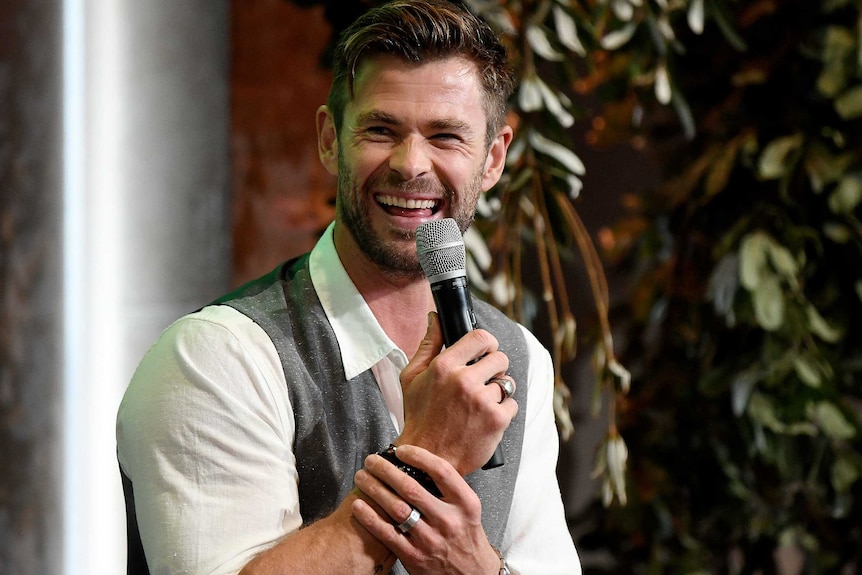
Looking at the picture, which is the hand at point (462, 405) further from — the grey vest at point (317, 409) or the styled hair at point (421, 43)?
the styled hair at point (421, 43)

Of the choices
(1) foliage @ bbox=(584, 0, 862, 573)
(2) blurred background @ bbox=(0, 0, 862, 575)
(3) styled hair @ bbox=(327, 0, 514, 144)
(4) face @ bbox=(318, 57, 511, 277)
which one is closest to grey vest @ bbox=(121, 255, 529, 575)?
(4) face @ bbox=(318, 57, 511, 277)

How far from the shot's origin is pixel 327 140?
125cm

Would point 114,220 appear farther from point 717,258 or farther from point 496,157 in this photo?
point 717,258

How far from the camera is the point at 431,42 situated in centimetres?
113

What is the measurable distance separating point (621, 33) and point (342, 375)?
79 centimetres

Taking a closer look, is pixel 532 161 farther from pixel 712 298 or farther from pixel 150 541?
pixel 150 541

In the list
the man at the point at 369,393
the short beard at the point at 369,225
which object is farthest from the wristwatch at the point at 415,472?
the short beard at the point at 369,225

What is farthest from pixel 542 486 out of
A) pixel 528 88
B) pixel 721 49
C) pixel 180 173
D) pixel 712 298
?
pixel 721 49

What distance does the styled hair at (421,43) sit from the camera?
3.70 feet

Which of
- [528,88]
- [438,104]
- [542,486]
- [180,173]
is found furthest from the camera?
[180,173]

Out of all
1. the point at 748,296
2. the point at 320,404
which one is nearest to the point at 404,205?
the point at 320,404

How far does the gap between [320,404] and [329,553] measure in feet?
0.64

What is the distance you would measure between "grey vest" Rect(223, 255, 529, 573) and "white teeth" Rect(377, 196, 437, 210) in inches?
5.5

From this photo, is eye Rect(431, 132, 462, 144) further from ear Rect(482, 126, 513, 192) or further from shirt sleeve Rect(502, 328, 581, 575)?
shirt sleeve Rect(502, 328, 581, 575)
